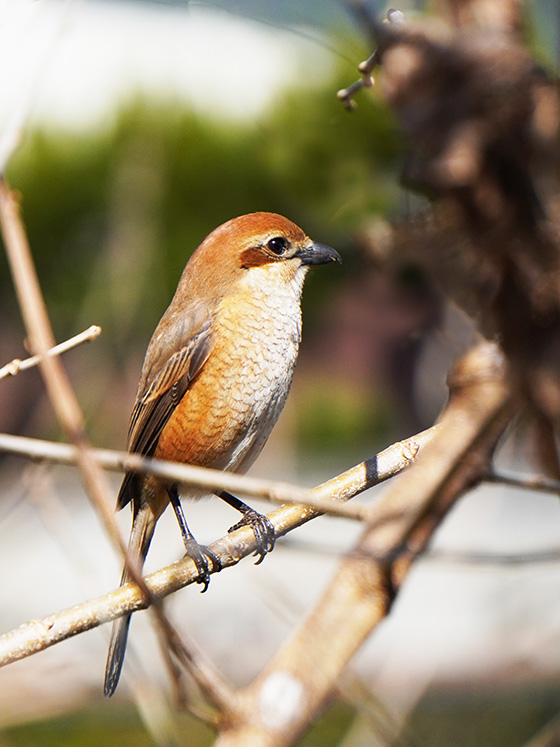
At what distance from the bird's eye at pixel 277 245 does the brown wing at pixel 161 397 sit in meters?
0.31

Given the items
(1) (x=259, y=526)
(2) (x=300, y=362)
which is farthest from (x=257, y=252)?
(2) (x=300, y=362)

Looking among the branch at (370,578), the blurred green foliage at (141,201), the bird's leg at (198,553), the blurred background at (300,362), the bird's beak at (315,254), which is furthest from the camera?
the blurred green foliage at (141,201)

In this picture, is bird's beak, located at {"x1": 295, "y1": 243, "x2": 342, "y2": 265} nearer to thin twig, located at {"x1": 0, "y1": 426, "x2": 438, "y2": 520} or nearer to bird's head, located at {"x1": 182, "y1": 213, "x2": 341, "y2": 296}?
bird's head, located at {"x1": 182, "y1": 213, "x2": 341, "y2": 296}

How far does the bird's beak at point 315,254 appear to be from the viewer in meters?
2.55

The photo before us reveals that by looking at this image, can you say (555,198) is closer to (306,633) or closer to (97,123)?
(306,633)

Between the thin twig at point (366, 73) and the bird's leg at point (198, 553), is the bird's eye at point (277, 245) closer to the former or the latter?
the bird's leg at point (198, 553)

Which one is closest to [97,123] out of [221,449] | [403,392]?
[403,392]

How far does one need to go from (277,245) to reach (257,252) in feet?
0.21

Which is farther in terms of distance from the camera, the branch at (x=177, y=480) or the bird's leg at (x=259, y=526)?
the bird's leg at (x=259, y=526)

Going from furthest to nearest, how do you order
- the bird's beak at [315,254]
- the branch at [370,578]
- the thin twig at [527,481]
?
the bird's beak at [315,254] → the thin twig at [527,481] → the branch at [370,578]

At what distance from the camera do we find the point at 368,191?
6.24 feet

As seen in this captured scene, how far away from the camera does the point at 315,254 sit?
257cm

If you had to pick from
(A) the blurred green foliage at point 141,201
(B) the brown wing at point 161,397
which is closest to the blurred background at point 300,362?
(A) the blurred green foliage at point 141,201

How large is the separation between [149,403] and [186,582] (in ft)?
3.77
